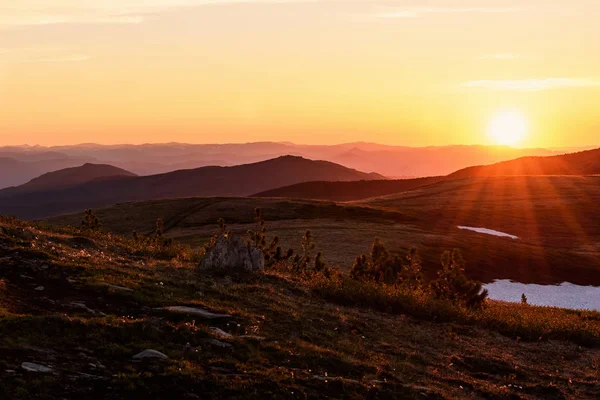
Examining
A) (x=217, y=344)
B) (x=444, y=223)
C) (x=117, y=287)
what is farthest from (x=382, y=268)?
(x=444, y=223)

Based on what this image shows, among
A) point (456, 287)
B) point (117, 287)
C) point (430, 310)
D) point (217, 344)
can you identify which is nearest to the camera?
point (217, 344)

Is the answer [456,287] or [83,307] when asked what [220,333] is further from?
[456,287]

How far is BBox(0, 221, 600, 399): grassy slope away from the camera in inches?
439

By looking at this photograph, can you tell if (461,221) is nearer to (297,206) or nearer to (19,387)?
(297,206)

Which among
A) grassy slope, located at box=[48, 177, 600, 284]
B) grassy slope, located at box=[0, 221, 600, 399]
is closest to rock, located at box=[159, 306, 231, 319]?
grassy slope, located at box=[0, 221, 600, 399]

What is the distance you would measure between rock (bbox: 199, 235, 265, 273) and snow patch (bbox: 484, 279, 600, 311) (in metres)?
55.9

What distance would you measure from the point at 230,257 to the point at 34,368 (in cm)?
1227

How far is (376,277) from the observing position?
33.0 meters

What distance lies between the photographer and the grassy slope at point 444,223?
90000mm

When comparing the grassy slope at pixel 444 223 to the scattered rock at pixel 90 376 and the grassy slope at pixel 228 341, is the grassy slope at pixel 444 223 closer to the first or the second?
the grassy slope at pixel 228 341

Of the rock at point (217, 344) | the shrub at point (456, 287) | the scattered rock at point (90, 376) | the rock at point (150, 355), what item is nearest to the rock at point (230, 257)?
the rock at point (217, 344)

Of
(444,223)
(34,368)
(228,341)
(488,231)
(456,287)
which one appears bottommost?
(488,231)

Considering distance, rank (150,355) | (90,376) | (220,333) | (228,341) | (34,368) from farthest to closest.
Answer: (220,333) < (228,341) < (150,355) < (90,376) < (34,368)

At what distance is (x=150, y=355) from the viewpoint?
39.5 feet
